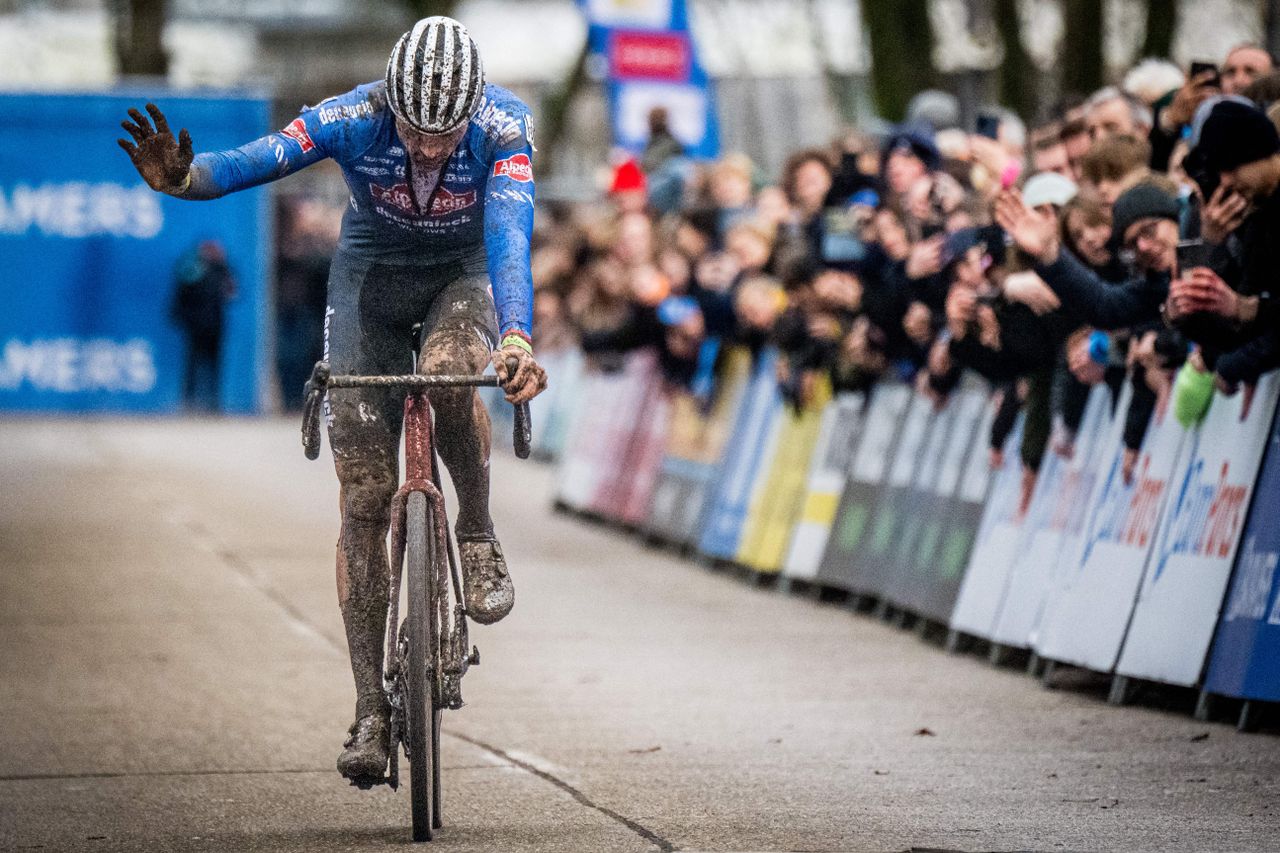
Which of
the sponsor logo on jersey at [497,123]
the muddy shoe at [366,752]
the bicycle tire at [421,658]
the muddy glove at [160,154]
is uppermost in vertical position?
the sponsor logo on jersey at [497,123]

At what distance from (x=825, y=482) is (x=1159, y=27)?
26.6 feet

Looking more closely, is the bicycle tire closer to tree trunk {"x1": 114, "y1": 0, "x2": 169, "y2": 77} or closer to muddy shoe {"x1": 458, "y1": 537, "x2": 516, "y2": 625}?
muddy shoe {"x1": 458, "y1": 537, "x2": 516, "y2": 625}

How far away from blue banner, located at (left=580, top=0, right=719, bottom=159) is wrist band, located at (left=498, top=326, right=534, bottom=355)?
16.3m

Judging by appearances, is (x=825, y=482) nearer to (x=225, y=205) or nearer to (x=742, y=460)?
(x=742, y=460)

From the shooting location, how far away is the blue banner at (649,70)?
76.6 feet

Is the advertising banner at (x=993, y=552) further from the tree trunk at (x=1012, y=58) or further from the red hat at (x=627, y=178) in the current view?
the tree trunk at (x=1012, y=58)

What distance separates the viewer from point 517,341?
22.6 ft

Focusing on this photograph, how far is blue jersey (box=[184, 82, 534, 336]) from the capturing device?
7.11 m

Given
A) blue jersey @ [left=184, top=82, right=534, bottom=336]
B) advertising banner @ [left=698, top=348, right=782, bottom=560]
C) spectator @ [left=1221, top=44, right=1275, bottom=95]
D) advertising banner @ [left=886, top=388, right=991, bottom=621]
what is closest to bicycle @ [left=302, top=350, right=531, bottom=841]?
blue jersey @ [left=184, top=82, right=534, bottom=336]

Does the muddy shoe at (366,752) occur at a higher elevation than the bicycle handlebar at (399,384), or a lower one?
lower

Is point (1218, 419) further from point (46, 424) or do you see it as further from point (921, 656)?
point (46, 424)

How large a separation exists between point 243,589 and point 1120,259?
6.13 meters

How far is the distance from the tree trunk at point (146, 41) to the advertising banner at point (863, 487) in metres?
27.4

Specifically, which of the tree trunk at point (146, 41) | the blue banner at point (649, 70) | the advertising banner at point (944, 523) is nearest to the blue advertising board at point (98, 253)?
the tree trunk at point (146, 41)
